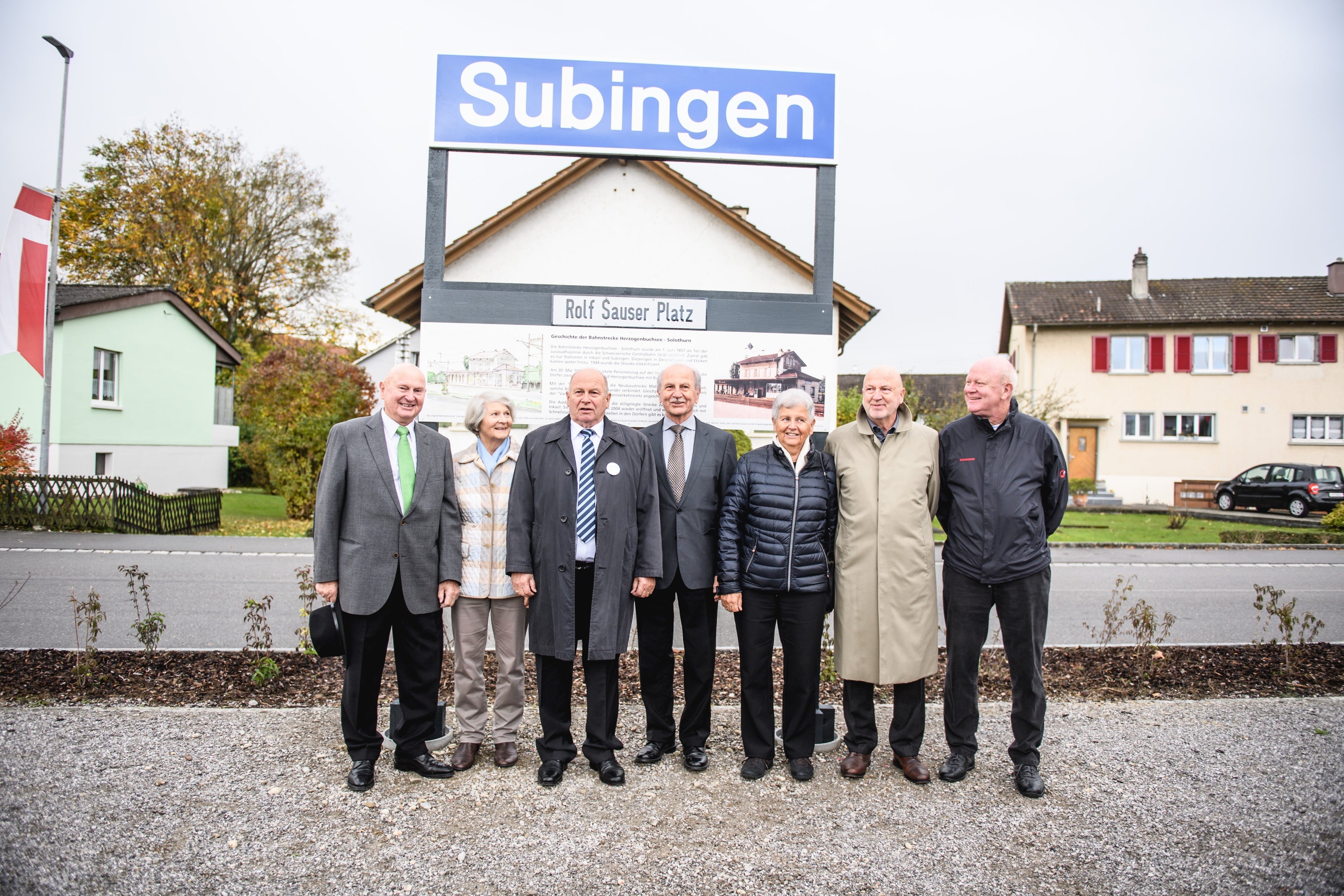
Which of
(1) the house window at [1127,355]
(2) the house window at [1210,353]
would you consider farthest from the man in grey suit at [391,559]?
(2) the house window at [1210,353]

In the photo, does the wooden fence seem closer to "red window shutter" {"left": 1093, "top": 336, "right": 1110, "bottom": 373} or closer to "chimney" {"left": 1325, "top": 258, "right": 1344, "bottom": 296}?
"red window shutter" {"left": 1093, "top": 336, "right": 1110, "bottom": 373}

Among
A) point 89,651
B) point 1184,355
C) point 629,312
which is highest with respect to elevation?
point 1184,355

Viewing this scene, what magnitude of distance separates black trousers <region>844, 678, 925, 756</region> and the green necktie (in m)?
2.53

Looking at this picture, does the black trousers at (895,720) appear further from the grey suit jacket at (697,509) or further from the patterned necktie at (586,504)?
the patterned necktie at (586,504)

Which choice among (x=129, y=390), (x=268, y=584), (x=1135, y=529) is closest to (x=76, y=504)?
(x=268, y=584)

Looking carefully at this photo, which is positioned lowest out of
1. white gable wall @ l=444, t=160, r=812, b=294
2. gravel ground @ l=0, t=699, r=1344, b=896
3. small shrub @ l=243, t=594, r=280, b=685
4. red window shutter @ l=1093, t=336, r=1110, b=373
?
gravel ground @ l=0, t=699, r=1344, b=896

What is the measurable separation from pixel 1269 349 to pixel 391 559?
36536mm

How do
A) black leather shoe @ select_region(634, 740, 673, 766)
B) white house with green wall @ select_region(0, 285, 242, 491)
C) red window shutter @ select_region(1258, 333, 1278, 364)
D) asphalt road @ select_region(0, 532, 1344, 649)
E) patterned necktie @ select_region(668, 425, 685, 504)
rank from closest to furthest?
black leather shoe @ select_region(634, 740, 673, 766)
patterned necktie @ select_region(668, 425, 685, 504)
asphalt road @ select_region(0, 532, 1344, 649)
white house with green wall @ select_region(0, 285, 242, 491)
red window shutter @ select_region(1258, 333, 1278, 364)

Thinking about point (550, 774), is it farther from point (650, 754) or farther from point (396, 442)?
point (396, 442)

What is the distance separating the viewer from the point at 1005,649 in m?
4.18

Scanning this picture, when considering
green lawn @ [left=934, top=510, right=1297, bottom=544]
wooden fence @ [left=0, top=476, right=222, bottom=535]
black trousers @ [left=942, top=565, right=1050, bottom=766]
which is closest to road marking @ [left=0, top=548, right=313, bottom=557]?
wooden fence @ [left=0, top=476, right=222, bottom=535]

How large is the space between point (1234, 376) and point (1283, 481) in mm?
7414

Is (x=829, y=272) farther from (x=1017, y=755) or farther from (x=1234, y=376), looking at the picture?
(x=1234, y=376)

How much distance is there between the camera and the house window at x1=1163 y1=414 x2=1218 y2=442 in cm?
3066
